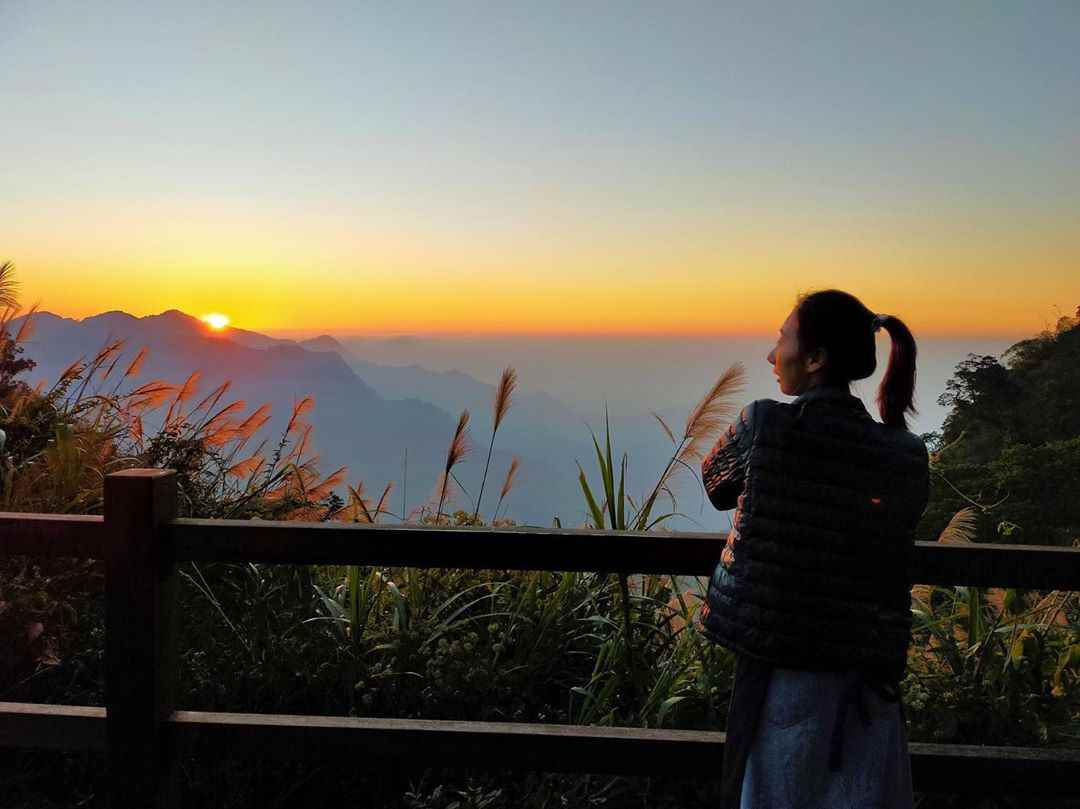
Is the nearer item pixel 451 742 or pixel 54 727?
pixel 451 742

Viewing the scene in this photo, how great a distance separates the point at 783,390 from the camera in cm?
195

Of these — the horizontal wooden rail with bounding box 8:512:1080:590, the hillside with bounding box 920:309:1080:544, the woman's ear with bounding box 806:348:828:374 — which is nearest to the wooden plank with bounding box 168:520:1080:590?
the horizontal wooden rail with bounding box 8:512:1080:590

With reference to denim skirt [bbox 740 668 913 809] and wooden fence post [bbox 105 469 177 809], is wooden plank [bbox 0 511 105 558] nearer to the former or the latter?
wooden fence post [bbox 105 469 177 809]

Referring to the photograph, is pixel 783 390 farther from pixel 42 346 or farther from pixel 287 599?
pixel 42 346

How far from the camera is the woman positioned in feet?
5.88

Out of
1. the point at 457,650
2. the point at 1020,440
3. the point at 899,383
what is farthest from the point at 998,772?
the point at 1020,440

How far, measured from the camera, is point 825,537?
1790mm

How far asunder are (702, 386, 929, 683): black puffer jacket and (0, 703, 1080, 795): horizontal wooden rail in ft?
1.95

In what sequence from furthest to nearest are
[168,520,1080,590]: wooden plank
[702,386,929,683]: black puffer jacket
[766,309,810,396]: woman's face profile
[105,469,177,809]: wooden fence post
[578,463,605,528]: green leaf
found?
1. [578,463,605,528]: green leaf
2. [105,469,177,809]: wooden fence post
3. [168,520,1080,590]: wooden plank
4. [766,309,810,396]: woman's face profile
5. [702,386,929,683]: black puffer jacket

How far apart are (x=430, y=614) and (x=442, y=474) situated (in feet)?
2.96

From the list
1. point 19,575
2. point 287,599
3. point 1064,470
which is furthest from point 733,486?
point 1064,470

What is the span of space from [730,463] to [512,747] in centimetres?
97

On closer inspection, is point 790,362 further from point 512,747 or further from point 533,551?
point 512,747

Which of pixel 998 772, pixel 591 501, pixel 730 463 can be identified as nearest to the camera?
pixel 730 463
